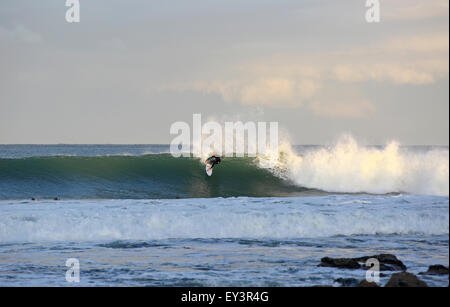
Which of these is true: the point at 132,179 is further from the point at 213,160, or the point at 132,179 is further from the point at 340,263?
the point at 340,263

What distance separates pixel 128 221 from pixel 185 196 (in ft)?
29.3

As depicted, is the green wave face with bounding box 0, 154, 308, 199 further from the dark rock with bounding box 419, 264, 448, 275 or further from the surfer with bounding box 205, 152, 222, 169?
Answer: the dark rock with bounding box 419, 264, 448, 275

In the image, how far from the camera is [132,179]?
26.0 meters

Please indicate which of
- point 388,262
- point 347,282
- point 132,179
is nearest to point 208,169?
point 132,179

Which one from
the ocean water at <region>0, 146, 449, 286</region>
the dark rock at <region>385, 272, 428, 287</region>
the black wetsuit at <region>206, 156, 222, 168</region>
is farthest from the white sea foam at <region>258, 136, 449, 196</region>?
the dark rock at <region>385, 272, 428, 287</region>

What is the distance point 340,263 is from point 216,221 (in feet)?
16.2

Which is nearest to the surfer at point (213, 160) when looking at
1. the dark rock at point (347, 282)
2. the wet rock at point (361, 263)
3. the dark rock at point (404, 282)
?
the wet rock at point (361, 263)

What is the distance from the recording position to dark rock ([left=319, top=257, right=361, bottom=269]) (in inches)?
370

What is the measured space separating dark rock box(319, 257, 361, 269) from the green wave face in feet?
44.1

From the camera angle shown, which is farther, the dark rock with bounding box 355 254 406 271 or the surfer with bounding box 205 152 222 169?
the surfer with bounding box 205 152 222 169

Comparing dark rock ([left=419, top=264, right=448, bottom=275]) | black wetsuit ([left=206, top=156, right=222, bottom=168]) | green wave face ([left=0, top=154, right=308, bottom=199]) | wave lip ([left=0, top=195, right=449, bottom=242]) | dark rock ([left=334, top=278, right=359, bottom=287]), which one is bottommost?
dark rock ([left=334, top=278, right=359, bottom=287])

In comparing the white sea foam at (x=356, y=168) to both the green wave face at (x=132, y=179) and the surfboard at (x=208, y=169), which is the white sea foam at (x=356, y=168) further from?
the surfboard at (x=208, y=169)

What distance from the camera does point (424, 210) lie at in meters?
14.7

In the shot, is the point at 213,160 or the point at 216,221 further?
the point at 213,160
